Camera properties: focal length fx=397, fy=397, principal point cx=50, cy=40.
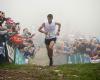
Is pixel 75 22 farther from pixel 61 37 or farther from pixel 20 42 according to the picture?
pixel 20 42

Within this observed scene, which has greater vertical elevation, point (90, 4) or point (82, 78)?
point (90, 4)

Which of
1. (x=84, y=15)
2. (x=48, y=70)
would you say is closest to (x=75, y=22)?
(x=84, y=15)

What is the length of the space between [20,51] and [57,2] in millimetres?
4051

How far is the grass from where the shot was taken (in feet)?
29.7

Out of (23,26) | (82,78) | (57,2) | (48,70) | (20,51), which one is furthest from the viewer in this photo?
(57,2)

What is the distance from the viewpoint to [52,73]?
9594mm

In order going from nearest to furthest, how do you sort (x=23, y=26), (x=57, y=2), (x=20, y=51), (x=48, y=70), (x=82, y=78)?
(x=82, y=78), (x=48, y=70), (x=20, y=51), (x=23, y=26), (x=57, y=2)

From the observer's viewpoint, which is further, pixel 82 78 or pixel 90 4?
pixel 90 4

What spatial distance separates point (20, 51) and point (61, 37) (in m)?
2.59

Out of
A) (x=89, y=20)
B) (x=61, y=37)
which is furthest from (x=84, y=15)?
(x=61, y=37)

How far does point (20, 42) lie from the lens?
1538 cm

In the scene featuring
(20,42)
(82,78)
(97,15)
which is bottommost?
(82,78)

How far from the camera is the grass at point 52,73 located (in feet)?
29.7

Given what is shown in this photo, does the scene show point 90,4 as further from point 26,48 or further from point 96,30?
point 26,48
